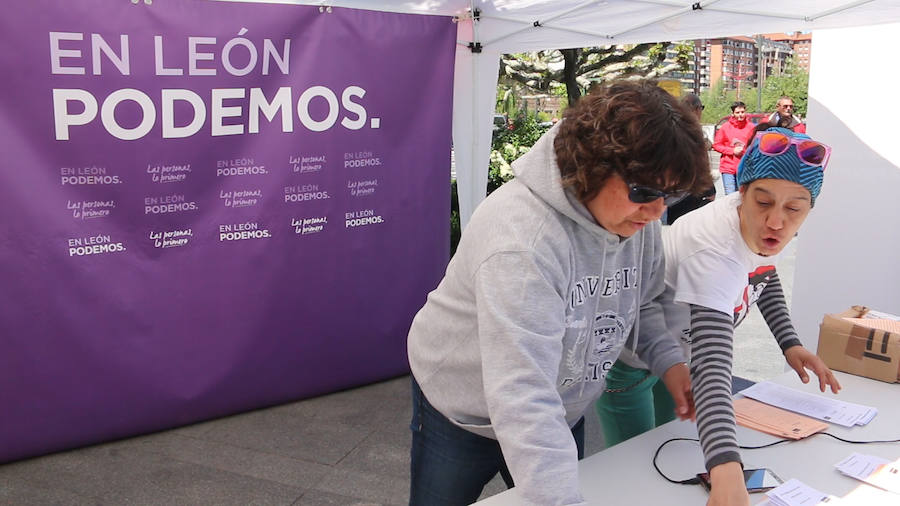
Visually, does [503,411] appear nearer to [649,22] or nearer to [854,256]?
[649,22]

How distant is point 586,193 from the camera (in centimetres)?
112

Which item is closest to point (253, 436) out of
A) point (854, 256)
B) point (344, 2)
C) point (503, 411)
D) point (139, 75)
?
point (139, 75)

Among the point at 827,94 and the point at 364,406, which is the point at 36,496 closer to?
the point at 364,406

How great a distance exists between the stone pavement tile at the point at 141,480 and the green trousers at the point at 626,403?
4.74 ft

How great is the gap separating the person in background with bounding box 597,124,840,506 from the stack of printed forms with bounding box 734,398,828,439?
13 cm

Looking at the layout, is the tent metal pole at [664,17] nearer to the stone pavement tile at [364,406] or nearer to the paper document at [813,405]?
the paper document at [813,405]

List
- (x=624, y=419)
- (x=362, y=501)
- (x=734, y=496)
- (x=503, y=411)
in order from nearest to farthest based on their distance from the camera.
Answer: (x=503, y=411), (x=734, y=496), (x=624, y=419), (x=362, y=501)

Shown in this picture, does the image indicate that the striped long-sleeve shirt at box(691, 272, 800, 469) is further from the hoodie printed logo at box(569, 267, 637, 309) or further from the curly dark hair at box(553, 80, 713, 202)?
the curly dark hair at box(553, 80, 713, 202)

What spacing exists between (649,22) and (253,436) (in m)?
2.48

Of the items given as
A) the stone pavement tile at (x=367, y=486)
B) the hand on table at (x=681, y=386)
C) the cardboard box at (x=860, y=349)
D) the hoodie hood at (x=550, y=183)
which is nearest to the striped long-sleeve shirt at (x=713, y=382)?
the hand on table at (x=681, y=386)

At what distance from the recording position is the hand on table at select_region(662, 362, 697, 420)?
1458 millimetres

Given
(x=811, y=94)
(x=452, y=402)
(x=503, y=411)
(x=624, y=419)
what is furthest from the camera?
(x=811, y=94)

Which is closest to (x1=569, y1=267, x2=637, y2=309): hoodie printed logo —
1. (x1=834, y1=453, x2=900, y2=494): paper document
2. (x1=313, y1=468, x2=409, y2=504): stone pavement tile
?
(x1=834, y1=453, x2=900, y2=494): paper document

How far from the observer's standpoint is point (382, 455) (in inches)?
122
